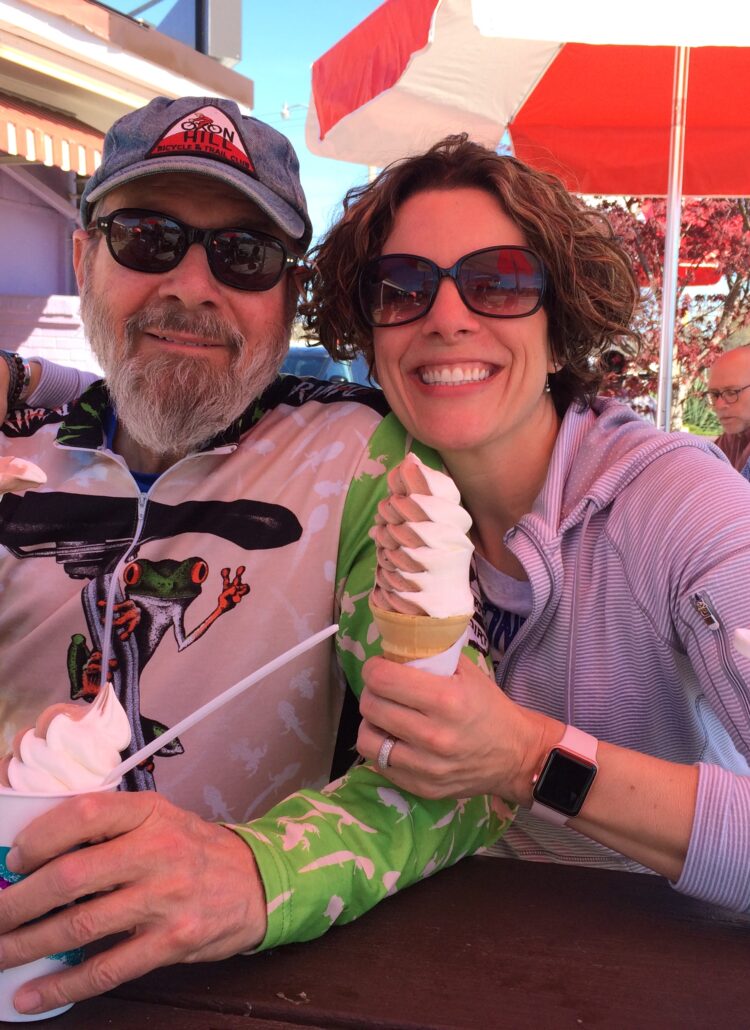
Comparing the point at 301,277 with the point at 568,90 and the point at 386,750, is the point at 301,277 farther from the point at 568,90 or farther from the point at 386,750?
the point at 568,90

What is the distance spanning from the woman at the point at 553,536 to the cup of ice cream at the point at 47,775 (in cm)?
39

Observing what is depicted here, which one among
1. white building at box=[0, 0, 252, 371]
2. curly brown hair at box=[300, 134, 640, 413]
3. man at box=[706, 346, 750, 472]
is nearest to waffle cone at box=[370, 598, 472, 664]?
curly brown hair at box=[300, 134, 640, 413]

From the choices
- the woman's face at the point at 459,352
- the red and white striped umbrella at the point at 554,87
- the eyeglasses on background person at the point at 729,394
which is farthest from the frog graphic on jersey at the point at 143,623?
the eyeglasses on background person at the point at 729,394

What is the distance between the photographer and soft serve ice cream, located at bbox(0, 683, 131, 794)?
38.3 inches

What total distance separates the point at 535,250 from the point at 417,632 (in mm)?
1068

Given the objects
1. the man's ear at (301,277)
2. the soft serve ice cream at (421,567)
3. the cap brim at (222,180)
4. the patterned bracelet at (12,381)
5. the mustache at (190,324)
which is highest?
the cap brim at (222,180)

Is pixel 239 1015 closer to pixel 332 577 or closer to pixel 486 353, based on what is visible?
pixel 332 577

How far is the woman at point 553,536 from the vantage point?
1.27 meters

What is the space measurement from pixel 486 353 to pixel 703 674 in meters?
0.80

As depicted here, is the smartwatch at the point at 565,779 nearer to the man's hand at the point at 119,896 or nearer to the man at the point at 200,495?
the man at the point at 200,495

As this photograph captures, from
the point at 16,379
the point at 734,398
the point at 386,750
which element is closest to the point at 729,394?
the point at 734,398

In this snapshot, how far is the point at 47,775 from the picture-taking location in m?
0.98

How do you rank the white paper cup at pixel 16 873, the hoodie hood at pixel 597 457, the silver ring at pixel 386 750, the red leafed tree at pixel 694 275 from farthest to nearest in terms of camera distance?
the red leafed tree at pixel 694 275
the hoodie hood at pixel 597 457
the silver ring at pixel 386 750
the white paper cup at pixel 16 873

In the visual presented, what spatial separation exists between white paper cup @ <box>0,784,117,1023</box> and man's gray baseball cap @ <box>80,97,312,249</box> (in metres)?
1.47
